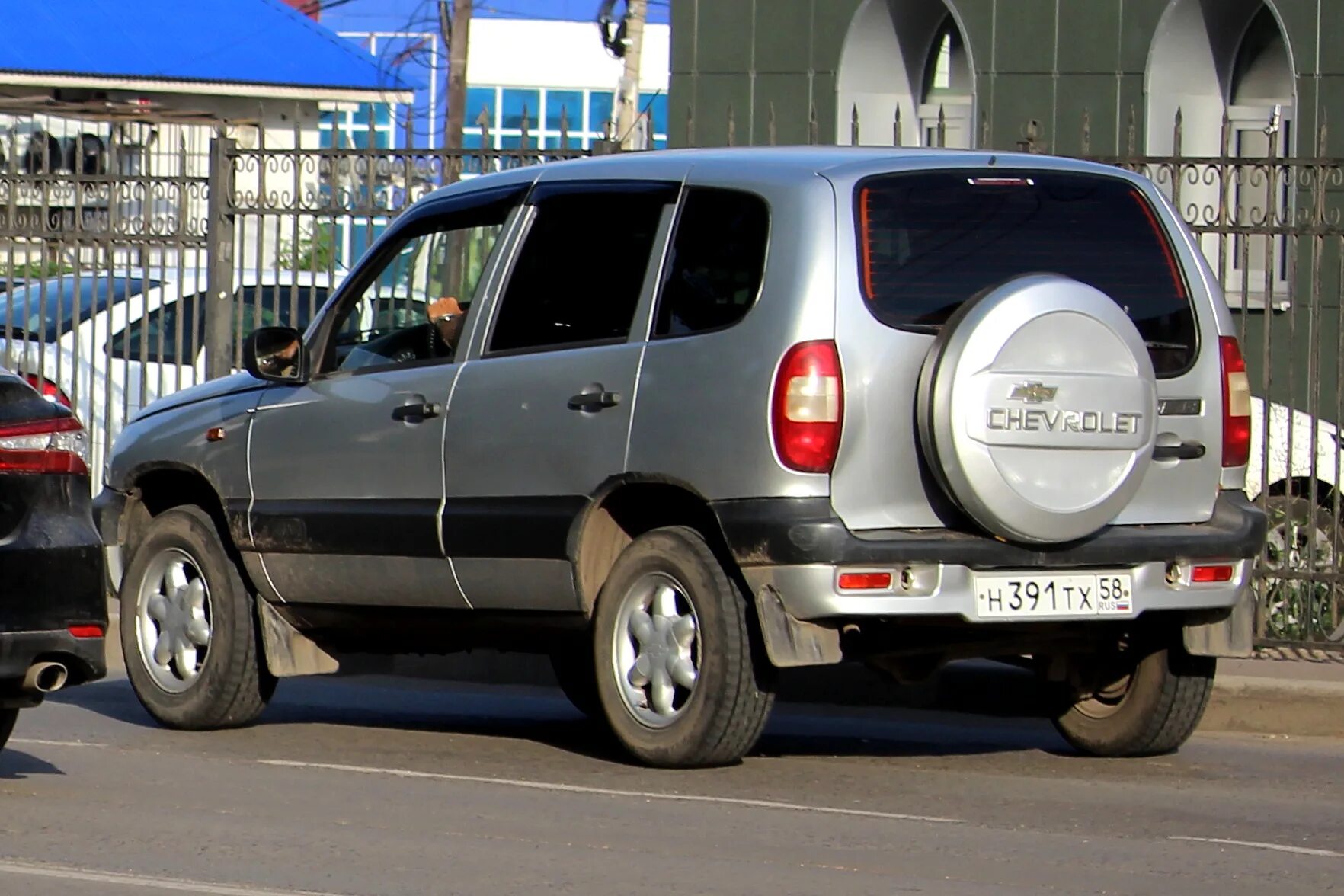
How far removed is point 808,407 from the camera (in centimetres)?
730

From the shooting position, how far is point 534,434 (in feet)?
26.5

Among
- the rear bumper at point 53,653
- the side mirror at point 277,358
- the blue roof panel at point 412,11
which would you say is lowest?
the rear bumper at point 53,653

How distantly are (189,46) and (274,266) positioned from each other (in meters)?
29.6

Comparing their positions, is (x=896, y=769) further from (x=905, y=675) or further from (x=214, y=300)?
(x=214, y=300)

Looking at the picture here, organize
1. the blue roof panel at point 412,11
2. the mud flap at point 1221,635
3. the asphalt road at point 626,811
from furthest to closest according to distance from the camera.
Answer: the blue roof panel at point 412,11 → the mud flap at point 1221,635 → the asphalt road at point 626,811

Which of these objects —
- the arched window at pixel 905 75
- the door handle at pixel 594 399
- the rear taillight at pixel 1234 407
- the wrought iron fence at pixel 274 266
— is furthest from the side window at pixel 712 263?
the arched window at pixel 905 75

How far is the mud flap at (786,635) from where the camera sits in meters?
7.44

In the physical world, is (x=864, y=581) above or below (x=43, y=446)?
below

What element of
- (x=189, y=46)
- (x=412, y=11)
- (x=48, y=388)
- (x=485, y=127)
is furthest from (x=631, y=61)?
(x=412, y=11)

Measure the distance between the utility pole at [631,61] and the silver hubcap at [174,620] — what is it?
17.0 meters

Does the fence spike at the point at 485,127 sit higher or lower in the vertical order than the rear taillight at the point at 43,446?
higher

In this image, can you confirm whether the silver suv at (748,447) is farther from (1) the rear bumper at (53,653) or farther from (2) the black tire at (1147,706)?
(1) the rear bumper at (53,653)

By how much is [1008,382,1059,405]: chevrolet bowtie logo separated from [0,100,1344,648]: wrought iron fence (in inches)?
114

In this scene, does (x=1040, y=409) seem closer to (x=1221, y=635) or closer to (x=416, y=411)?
(x=1221, y=635)
